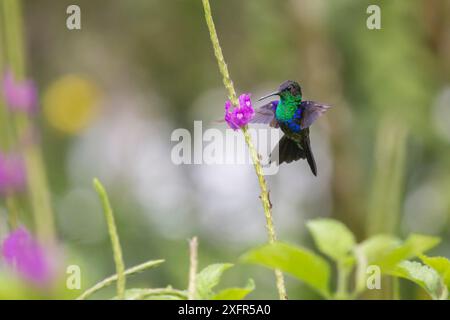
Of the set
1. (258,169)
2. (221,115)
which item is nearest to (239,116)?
(258,169)

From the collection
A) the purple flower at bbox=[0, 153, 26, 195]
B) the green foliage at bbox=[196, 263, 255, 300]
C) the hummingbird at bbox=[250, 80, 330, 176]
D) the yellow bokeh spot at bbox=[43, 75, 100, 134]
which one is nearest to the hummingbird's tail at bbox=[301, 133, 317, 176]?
the hummingbird at bbox=[250, 80, 330, 176]

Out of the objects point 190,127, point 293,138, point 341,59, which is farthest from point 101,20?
point 293,138

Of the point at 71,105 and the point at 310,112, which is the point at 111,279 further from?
the point at 71,105

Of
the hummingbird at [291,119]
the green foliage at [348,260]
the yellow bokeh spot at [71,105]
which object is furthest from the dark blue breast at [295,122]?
the yellow bokeh spot at [71,105]

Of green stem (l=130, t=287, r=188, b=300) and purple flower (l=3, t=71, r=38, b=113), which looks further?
purple flower (l=3, t=71, r=38, b=113)

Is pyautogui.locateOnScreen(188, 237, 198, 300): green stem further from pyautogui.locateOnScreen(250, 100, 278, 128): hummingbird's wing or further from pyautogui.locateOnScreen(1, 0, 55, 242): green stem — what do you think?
pyautogui.locateOnScreen(1, 0, 55, 242): green stem

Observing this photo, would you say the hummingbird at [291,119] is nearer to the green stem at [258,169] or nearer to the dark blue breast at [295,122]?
the dark blue breast at [295,122]
